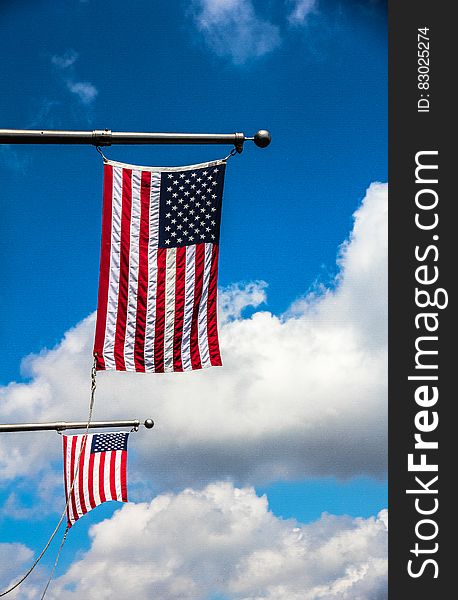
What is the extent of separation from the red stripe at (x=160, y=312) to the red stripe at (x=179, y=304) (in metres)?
0.19

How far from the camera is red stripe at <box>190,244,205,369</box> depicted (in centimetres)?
1070

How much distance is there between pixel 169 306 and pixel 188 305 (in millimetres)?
303

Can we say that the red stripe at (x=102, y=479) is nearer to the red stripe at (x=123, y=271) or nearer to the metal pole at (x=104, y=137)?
the red stripe at (x=123, y=271)

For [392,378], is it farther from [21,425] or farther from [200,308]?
[21,425]

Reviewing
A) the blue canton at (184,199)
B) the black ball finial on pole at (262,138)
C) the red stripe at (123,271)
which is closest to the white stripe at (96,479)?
the red stripe at (123,271)

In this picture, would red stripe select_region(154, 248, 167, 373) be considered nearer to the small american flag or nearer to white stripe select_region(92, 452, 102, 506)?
the small american flag

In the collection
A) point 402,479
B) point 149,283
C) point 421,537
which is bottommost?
point 421,537

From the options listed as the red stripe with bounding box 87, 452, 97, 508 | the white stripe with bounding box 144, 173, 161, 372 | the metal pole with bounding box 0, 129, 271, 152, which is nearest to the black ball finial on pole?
the metal pole with bounding box 0, 129, 271, 152

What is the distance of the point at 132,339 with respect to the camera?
411 inches

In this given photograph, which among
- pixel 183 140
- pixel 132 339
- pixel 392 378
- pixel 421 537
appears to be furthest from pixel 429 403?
pixel 183 140

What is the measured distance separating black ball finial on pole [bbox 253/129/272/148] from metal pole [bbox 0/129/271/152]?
267 millimetres

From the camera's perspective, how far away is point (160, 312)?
10.5m

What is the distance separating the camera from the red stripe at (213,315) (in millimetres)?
10820

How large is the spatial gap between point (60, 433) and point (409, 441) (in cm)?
880
